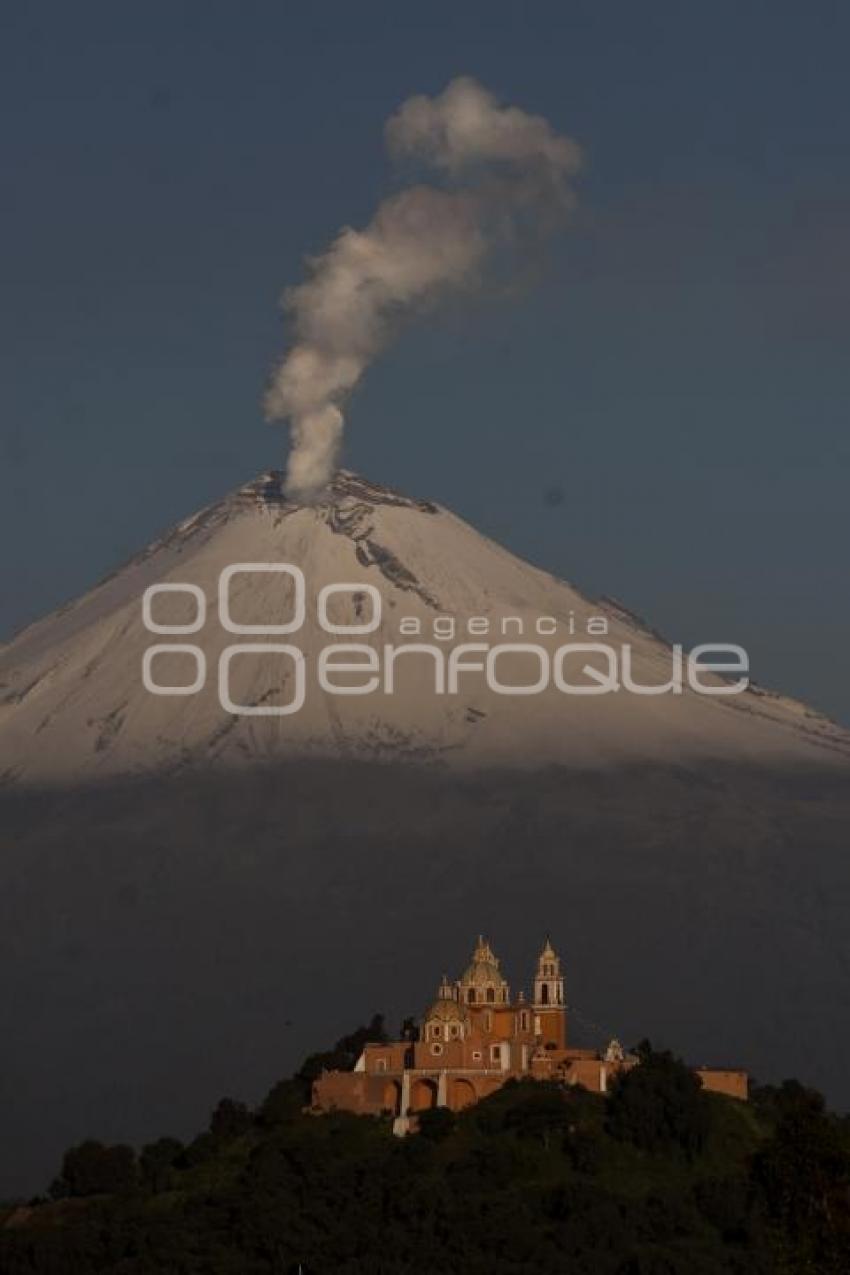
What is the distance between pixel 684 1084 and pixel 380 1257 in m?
14.3

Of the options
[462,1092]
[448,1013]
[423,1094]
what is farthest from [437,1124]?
[448,1013]

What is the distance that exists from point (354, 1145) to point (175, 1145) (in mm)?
12227

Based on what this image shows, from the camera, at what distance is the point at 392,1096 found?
148500 mm

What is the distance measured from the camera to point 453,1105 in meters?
148

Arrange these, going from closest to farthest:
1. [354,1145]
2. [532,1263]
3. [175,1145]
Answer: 1. [532,1263]
2. [354,1145]
3. [175,1145]

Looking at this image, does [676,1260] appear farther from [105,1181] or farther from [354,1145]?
[105,1181]

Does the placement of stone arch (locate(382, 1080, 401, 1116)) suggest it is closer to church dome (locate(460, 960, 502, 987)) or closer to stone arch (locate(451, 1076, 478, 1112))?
stone arch (locate(451, 1076, 478, 1112))

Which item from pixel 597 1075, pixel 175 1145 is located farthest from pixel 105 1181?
pixel 597 1075

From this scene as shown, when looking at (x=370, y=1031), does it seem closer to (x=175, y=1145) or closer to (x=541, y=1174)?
(x=175, y=1145)

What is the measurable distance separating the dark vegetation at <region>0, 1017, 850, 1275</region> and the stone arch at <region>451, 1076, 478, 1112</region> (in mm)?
1224

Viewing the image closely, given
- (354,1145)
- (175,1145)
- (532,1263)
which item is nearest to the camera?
(532,1263)

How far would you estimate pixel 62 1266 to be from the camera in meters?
138

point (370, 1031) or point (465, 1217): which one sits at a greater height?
point (370, 1031)

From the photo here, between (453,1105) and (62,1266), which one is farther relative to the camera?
(453,1105)
